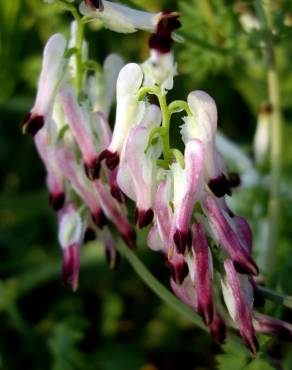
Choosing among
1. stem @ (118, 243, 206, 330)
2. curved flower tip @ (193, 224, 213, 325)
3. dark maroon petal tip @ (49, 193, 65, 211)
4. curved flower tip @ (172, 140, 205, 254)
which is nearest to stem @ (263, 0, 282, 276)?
stem @ (118, 243, 206, 330)

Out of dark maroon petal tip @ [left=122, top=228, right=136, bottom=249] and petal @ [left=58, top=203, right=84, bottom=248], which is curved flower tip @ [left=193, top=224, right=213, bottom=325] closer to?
dark maroon petal tip @ [left=122, top=228, right=136, bottom=249]

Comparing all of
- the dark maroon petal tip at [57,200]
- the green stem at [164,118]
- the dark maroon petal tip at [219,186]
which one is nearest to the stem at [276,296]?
the dark maroon petal tip at [219,186]

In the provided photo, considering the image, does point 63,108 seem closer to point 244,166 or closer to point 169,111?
point 169,111

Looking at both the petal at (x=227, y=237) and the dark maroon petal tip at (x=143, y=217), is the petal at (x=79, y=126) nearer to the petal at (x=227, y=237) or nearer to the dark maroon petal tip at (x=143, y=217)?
the dark maroon petal tip at (x=143, y=217)

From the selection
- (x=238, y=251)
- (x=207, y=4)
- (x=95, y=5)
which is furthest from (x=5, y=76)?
(x=238, y=251)

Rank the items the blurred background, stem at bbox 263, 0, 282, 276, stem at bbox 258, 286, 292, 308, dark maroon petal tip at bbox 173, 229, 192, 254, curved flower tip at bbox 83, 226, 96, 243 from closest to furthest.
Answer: dark maroon petal tip at bbox 173, 229, 192, 254 < stem at bbox 258, 286, 292, 308 < curved flower tip at bbox 83, 226, 96, 243 < stem at bbox 263, 0, 282, 276 < the blurred background

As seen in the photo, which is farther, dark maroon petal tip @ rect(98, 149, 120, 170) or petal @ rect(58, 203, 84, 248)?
petal @ rect(58, 203, 84, 248)

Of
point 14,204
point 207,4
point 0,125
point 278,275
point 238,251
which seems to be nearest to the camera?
point 238,251
